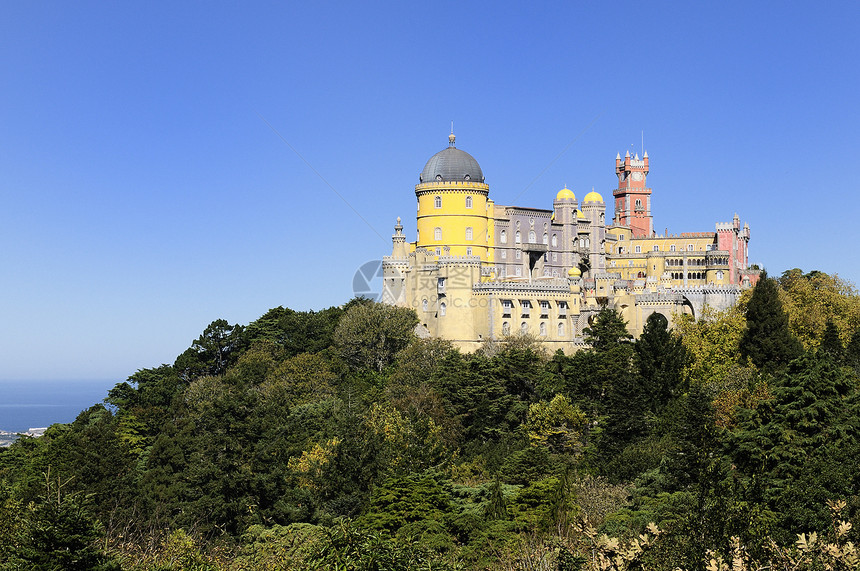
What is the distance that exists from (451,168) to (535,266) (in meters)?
10.9

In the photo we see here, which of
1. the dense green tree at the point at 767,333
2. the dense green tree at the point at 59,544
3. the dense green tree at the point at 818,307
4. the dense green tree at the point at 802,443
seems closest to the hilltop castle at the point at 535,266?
the dense green tree at the point at 818,307

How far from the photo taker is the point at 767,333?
61.7m

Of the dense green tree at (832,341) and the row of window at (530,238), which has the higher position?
the row of window at (530,238)

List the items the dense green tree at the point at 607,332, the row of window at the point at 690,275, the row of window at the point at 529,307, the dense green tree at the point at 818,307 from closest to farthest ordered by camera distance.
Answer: the dense green tree at the point at 607,332 → the dense green tree at the point at 818,307 → the row of window at the point at 529,307 → the row of window at the point at 690,275

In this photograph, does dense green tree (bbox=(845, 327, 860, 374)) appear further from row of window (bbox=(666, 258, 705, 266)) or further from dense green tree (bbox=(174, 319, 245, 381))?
dense green tree (bbox=(174, 319, 245, 381))

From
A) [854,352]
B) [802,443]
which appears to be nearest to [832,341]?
[854,352]

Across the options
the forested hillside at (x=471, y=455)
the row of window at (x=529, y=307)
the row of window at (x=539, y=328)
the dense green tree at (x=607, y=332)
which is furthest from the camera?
the row of window at (x=529, y=307)

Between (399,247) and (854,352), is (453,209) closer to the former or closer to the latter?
(399,247)

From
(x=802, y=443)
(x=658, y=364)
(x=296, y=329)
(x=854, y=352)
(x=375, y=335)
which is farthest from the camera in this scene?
(x=296, y=329)

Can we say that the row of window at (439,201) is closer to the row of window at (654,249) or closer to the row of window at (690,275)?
the row of window at (654,249)

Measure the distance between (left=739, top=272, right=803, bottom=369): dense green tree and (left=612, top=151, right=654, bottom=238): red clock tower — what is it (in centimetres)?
3584

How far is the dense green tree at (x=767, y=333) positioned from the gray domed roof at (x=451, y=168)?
81.0 feet

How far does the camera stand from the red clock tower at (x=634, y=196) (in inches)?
3863

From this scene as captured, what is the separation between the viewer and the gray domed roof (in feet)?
257
